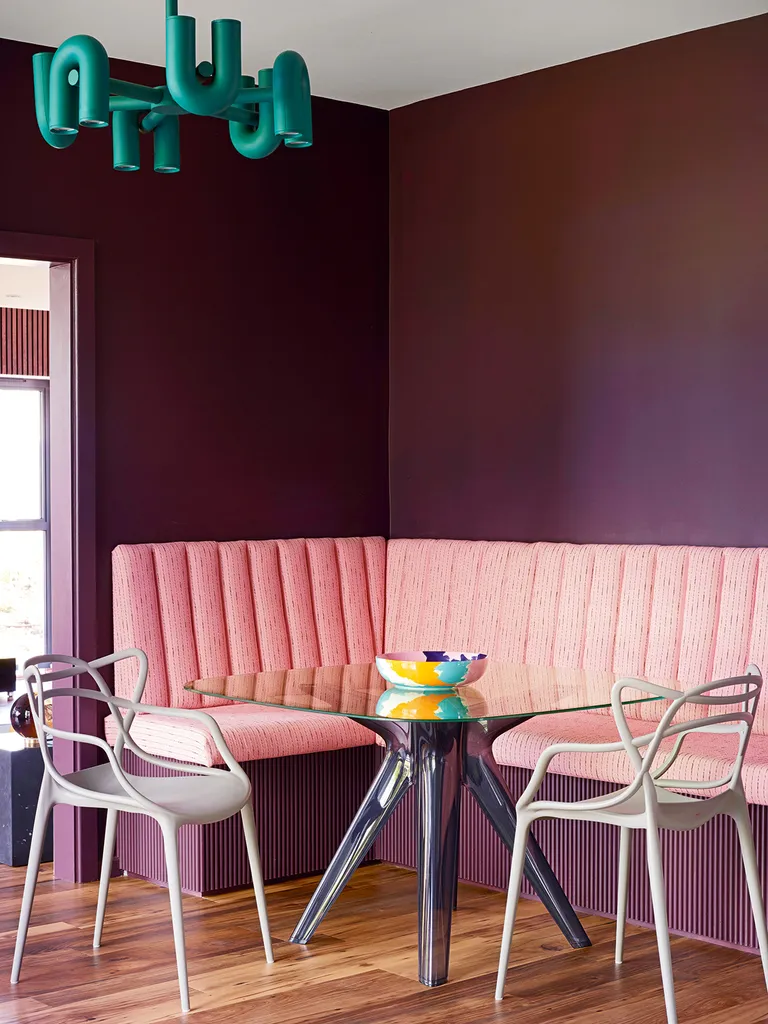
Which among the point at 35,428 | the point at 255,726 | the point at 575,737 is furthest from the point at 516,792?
the point at 35,428

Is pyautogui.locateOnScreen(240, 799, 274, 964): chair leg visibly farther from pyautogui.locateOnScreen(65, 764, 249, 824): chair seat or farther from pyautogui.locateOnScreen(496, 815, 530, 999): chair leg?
pyautogui.locateOnScreen(496, 815, 530, 999): chair leg

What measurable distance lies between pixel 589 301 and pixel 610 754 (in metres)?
1.83

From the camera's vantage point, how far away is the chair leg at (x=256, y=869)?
3.63 m

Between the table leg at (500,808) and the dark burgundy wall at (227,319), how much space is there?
166 centimetres

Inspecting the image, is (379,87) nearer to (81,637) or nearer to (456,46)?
(456,46)

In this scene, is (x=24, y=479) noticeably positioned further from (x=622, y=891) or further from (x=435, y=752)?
(x=622, y=891)

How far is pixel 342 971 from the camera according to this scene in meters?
3.67

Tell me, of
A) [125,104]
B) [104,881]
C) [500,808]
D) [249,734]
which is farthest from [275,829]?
[125,104]

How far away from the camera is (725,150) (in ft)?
15.1

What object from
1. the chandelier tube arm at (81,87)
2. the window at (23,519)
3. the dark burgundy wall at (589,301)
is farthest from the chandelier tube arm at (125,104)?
the window at (23,519)

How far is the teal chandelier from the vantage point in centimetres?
275

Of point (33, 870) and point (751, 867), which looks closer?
point (751, 867)

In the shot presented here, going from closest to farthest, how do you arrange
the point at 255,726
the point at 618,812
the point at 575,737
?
the point at 618,812 → the point at 575,737 → the point at 255,726

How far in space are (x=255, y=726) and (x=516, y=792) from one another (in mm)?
896
